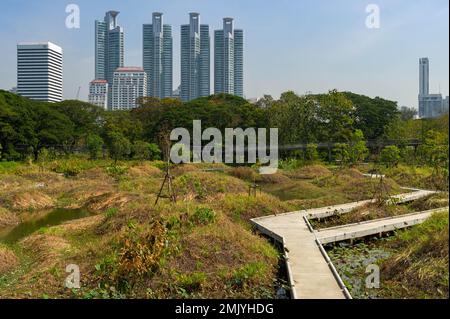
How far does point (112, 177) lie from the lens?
21141 mm

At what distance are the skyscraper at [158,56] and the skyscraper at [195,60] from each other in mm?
1911

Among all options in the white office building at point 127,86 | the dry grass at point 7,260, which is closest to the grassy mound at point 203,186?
the dry grass at point 7,260

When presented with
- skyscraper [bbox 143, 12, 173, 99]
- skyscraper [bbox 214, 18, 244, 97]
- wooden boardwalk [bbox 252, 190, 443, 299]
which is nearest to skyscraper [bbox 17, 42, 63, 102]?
skyscraper [bbox 143, 12, 173, 99]

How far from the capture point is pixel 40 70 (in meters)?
43.7

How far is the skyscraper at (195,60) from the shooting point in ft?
123

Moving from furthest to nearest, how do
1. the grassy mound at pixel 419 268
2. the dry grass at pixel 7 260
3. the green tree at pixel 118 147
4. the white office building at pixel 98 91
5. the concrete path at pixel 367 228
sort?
the white office building at pixel 98 91, the green tree at pixel 118 147, the concrete path at pixel 367 228, the dry grass at pixel 7 260, the grassy mound at pixel 419 268

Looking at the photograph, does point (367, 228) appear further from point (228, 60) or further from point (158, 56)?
point (158, 56)

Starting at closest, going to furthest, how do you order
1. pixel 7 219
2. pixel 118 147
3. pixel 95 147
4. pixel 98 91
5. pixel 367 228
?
pixel 367 228 → pixel 7 219 → pixel 118 147 → pixel 95 147 → pixel 98 91

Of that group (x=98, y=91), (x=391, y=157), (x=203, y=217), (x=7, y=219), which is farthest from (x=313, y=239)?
(x=98, y=91)

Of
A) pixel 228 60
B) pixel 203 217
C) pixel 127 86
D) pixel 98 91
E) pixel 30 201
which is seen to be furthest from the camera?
pixel 127 86

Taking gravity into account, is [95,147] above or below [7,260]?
above

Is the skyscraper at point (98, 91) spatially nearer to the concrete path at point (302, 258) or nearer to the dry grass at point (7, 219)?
the dry grass at point (7, 219)

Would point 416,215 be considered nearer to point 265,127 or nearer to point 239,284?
point 239,284
